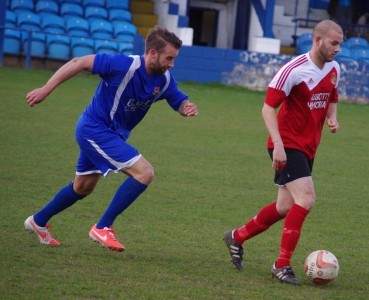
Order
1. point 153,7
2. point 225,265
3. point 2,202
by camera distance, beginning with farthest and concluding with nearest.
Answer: point 153,7
point 2,202
point 225,265

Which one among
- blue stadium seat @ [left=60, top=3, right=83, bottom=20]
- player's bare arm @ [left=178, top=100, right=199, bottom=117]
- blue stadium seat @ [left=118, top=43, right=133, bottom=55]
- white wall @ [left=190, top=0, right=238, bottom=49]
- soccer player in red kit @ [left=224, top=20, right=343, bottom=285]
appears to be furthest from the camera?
white wall @ [left=190, top=0, right=238, bottom=49]

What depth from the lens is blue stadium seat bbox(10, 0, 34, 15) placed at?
75.8ft

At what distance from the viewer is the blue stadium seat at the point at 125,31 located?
2289 cm

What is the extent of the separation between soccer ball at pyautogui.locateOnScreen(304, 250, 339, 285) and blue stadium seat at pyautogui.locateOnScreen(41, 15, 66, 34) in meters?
17.6

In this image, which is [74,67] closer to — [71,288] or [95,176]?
[95,176]

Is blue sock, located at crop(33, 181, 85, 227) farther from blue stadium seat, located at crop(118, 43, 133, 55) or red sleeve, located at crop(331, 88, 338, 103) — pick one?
blue stadium seat, located at crop(118, 43, 133, 55)

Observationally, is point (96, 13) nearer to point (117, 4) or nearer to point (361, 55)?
point (117, 4)

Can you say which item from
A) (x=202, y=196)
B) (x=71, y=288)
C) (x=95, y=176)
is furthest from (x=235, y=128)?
(x=71, y=288)

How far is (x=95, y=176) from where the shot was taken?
21.2 feet

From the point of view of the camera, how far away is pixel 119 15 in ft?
78.9

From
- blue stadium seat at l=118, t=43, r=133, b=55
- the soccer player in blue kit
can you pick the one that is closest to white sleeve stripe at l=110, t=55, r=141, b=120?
the soccer player in blue kit

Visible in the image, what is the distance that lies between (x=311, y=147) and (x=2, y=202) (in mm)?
3316

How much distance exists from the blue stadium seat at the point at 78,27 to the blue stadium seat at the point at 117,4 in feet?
4.84

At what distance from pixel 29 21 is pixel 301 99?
1745cm
